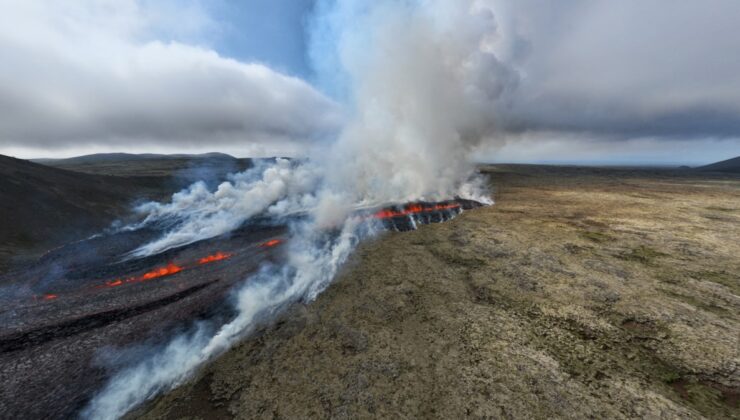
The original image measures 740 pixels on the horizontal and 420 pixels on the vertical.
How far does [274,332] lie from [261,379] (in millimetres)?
2781

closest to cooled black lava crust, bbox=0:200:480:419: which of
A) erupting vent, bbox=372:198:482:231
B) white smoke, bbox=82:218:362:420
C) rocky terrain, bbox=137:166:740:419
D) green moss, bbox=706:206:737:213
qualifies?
white smoke, bbox=82:218:362:420

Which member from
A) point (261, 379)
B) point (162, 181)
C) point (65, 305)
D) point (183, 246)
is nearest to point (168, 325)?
point (261, 379)

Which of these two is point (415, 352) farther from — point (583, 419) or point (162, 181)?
point (162, 181)

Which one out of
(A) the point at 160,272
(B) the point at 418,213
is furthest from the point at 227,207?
(B) the point at 418,213

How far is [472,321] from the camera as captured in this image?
12.8m

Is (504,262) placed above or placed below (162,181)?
below

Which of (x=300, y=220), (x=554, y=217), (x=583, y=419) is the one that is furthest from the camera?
(x=300, y=220)

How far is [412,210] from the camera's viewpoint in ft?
124

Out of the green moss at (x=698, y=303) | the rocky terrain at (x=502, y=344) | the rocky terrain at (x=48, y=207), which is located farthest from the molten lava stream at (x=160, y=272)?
the green moss at (x=698, y=303)

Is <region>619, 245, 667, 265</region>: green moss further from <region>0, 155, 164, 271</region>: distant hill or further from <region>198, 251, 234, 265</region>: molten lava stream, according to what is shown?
<region>0, 155, 164, 271</region>: distant hill

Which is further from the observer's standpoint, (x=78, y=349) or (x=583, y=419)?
(x=78, y=349)

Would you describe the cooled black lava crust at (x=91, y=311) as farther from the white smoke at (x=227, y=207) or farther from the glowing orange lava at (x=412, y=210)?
the glowing orange lava at (x=412, y=210)

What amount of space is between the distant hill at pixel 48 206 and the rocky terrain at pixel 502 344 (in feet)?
89.5

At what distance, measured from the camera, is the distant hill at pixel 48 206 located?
29.4 meters
